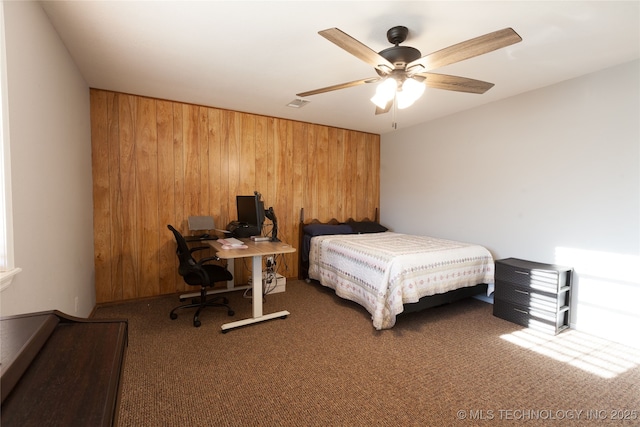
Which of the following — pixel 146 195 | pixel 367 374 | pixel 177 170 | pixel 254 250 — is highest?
pixel 177 170

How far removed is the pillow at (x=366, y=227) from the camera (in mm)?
4747

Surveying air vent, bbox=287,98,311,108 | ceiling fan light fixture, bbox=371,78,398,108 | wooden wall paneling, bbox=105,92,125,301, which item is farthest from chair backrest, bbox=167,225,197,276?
ceiling fan light fixture, bbox=371,78,398,108

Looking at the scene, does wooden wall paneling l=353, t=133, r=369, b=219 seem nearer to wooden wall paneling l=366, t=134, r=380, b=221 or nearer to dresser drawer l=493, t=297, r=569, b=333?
wooden wall paneling l=366, t=134, r=380, b=221

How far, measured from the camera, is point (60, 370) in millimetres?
743

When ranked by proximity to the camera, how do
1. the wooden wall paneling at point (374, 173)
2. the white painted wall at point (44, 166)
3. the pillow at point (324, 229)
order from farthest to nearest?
the wooden wall paneling at point (374, 173)
the pillow at point (324, 229)
the white painted wall at point (44, 166)

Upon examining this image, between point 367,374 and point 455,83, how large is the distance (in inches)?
87.4

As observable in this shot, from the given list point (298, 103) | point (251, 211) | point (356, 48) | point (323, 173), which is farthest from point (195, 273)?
point (323, 173)

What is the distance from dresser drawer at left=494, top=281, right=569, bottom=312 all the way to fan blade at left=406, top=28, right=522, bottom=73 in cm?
236

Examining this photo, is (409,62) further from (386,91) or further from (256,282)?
(256,282)

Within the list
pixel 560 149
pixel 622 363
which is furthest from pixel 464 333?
pixel 560 149

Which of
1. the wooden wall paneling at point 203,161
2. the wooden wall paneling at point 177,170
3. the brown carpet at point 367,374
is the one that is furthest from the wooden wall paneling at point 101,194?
the wooden wall paneling at point 203,161

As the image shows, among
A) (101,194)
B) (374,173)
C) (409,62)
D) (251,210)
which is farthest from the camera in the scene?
(374,173)

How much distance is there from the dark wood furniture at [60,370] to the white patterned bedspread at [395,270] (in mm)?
2303

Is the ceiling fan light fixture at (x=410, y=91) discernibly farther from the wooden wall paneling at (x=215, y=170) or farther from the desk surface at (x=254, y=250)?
the wooden wall paneling at (x=215, y=170)
